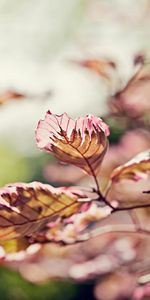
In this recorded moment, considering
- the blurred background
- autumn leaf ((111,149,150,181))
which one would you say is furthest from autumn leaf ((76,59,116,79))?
autumn leaf ((111,149,150,181))

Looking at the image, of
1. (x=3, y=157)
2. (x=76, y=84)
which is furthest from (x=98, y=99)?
(x=3, y=157)

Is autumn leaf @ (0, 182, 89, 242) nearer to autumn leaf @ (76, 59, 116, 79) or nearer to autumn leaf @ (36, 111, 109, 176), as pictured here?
autumn leaf @ (36, 111, 109, 176)

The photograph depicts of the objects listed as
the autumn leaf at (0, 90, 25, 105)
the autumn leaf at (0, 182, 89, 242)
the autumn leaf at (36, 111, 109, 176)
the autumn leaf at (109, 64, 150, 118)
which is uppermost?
the autumn leaf at (0, 90, 25, 105)

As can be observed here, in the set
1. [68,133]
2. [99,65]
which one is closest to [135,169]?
[68,133]

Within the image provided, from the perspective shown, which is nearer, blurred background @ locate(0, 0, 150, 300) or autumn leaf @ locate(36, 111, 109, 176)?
autumn leaf @ locate(36, 111, 109, 176)

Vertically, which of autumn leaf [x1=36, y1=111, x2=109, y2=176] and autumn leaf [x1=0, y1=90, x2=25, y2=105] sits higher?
autumn leaf [x1=0, y1=90, x2=25, y2=105]

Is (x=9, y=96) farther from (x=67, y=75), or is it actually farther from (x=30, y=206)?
(x=30, y=206)

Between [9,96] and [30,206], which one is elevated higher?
[9,96]
